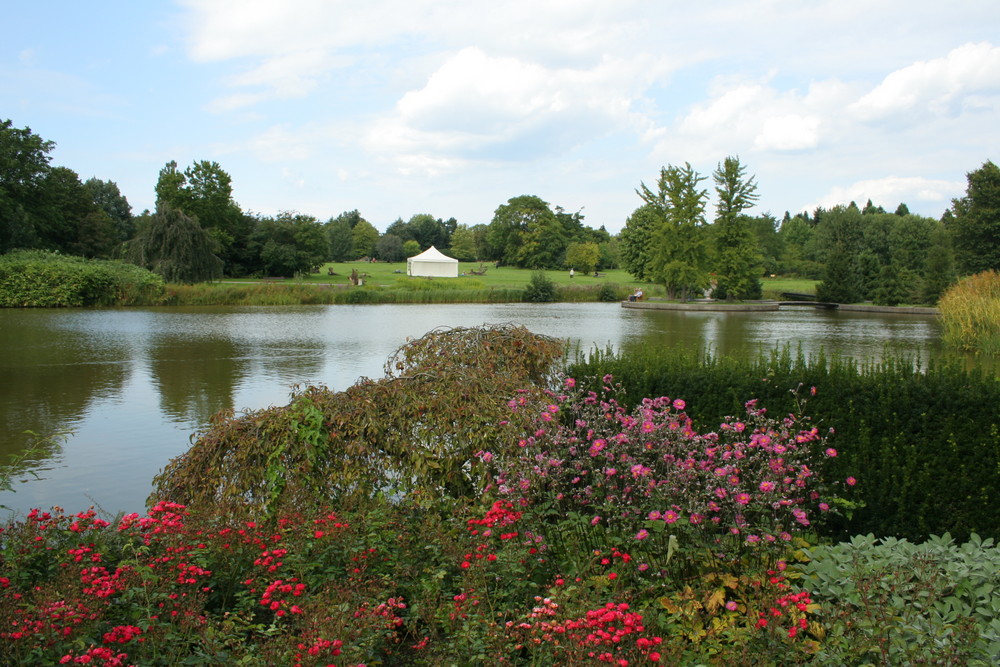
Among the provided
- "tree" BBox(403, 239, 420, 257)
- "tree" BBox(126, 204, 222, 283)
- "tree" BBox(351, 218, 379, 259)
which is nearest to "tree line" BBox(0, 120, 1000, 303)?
"tree" BBox(126, 204, 222, 283)

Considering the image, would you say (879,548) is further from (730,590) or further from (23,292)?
(23,292)

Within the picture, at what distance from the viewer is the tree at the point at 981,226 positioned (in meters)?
37.0

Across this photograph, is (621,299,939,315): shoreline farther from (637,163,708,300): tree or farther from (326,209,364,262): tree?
(326,209,364,262): tree

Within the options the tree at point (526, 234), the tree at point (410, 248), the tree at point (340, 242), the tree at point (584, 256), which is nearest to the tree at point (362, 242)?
the tree at point (340, 242)

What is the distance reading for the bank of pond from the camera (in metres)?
2.94

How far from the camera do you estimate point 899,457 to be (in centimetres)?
492

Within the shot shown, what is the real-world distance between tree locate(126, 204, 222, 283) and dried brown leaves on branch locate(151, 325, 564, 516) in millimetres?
35962

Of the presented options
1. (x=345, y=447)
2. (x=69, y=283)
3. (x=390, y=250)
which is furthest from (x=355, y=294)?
(x=390, y=250)

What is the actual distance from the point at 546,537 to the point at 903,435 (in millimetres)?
2655

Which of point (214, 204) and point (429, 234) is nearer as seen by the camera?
point (214, 204)

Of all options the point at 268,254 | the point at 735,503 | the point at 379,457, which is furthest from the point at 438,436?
the point at 268,254

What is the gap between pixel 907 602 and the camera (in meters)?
3.26

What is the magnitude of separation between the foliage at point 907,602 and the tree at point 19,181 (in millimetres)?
50730

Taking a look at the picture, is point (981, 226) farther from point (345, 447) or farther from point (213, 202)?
point (213, 202)
